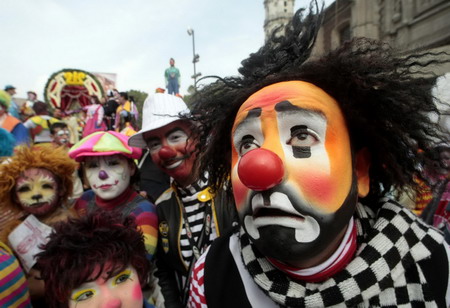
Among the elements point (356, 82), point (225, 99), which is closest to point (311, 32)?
point (356, 82)

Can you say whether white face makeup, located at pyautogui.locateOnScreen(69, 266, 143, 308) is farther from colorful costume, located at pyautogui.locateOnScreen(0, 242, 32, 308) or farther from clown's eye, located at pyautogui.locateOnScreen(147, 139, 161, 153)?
clown's eye, located at pyautogui.locateOnScreen(147, 139, 161, 153)

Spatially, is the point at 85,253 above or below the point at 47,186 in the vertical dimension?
below

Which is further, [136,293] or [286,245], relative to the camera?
[136,293]

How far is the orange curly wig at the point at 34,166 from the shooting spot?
191cm

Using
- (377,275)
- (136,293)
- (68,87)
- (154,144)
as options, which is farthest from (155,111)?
(68,87)

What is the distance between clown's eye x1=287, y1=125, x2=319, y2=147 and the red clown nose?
4.5 inches

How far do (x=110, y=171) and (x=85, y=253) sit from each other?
0.81 meters

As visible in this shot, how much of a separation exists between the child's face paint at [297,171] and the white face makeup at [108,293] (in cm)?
63

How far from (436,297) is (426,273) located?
7 cm

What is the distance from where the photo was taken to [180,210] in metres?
1.81

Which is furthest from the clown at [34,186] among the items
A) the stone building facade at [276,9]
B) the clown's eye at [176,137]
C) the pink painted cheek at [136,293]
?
the stone building facade at [276,9]

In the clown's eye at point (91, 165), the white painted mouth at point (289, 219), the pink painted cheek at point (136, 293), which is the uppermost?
the clown's eye at point (91, 165)

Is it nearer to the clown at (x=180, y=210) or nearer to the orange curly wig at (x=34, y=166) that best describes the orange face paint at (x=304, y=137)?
the clown at (x=180, y=210)

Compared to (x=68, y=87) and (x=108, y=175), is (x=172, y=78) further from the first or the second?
(x=108, y=175)
